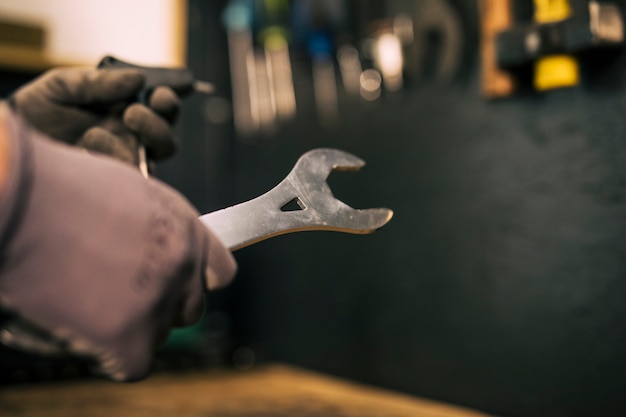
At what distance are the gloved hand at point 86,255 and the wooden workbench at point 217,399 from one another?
0.85 m

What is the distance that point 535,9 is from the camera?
1.24 metres

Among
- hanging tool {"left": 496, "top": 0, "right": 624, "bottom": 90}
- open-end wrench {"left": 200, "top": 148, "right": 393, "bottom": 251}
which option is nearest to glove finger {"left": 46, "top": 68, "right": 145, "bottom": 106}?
open-end wrench {"left": 200, "top": 148, "right": 393, "bottom": 251}

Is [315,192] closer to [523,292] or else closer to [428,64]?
[523,292]

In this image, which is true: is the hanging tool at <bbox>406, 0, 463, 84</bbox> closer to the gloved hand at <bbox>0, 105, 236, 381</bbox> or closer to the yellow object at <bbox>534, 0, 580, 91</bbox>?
the yellow object at <bbox>534, 0, 580, 91</bbox>

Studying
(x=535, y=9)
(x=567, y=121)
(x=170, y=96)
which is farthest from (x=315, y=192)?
(x=535, y=9)

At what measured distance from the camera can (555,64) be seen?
115 centimetres

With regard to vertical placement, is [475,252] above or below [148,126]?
below

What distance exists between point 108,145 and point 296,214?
Answer: 344mm

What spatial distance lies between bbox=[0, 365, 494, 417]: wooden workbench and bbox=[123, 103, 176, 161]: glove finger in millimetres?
663

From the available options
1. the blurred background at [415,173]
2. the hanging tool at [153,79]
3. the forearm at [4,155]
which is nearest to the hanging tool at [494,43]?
the blurred background at [415,173]

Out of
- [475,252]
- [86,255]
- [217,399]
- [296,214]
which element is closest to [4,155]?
[86,255]

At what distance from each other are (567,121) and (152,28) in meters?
1.37

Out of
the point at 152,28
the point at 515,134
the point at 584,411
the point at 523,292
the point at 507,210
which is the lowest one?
the point at 584,411

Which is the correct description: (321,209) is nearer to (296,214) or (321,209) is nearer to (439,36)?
(296,214)
